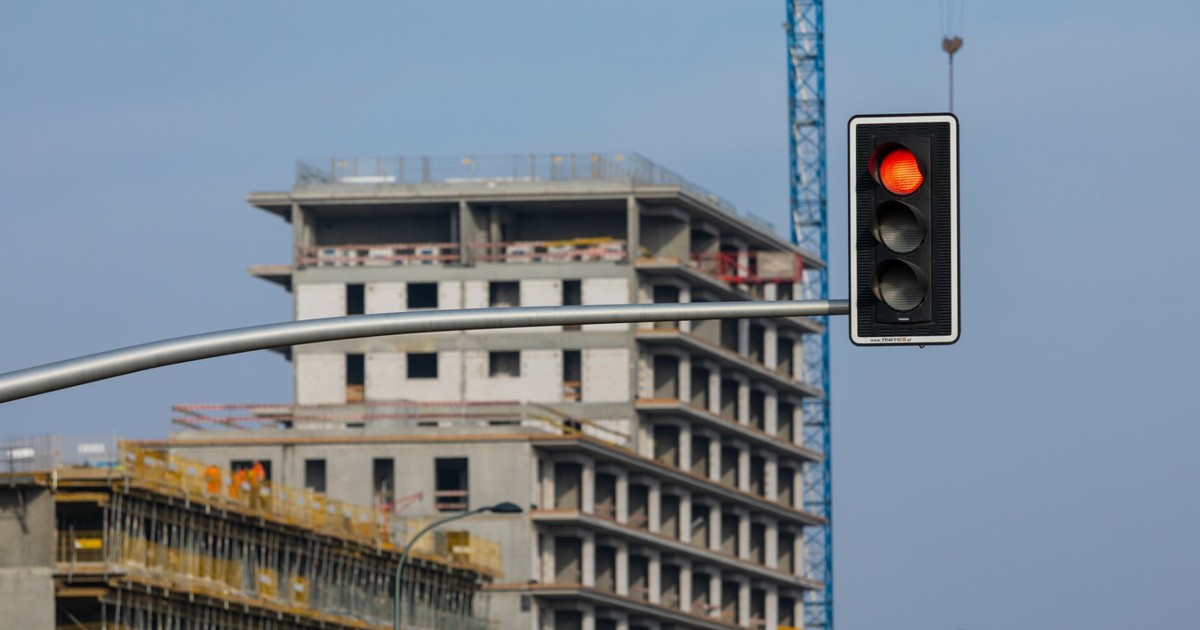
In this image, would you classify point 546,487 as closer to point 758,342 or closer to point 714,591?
point 714,591

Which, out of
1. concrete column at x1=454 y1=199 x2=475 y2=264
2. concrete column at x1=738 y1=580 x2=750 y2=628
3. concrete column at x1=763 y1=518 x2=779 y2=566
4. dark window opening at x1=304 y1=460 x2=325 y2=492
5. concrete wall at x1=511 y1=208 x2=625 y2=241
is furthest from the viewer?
concrete column at x1=763 y1=518 x2=779 y2=566

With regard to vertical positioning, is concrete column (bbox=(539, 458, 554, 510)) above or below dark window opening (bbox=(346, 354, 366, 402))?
below

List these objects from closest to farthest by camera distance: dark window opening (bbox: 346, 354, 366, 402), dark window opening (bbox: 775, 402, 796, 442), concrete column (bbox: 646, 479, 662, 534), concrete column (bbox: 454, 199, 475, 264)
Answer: dark window opening (bbox: 346, 354, 366, 402) < concrete column (bbox: 646, 479, 662, 534) < concrete column (bbox: 454, 199, 475, 264) < dark window opening (bbox: 775, 402, 796, 442)

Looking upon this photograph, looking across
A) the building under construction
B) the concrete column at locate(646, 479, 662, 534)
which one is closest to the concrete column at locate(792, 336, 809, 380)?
the concrete column at locate(646, 479, 662, 534)

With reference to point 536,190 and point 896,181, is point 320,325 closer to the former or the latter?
point 896,181

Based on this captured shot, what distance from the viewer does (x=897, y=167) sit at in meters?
18.2

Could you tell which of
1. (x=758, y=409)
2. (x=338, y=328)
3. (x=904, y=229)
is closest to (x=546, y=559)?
(x=758, y=409)

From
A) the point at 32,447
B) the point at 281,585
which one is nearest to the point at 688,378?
the point at 281,585

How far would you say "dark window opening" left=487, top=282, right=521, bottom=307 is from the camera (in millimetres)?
143375

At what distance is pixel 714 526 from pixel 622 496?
1251cm

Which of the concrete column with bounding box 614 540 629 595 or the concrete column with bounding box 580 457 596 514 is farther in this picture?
the concrete column with bounding box 614 540 629 595

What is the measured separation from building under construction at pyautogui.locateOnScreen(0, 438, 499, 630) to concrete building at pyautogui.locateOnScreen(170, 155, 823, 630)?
14763 mm

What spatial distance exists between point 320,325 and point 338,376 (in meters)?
125

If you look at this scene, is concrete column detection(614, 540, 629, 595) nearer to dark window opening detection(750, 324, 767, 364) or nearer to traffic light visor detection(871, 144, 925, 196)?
dark window opening detection(750, 324, 767, 364)
